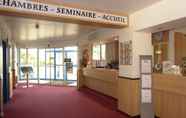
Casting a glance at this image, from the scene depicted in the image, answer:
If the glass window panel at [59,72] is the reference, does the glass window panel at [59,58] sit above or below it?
above

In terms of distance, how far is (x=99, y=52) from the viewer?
367 inches

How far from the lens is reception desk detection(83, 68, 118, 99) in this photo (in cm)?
711

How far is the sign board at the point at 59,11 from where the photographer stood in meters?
3.48

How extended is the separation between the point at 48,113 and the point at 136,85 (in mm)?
2531

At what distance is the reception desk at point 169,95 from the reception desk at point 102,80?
7.56ft

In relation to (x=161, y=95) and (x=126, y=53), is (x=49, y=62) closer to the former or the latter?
(x=126, y=53)

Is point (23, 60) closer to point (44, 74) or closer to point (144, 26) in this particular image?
point (44, 74)

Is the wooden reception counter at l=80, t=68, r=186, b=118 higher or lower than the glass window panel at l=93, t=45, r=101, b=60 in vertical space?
lower

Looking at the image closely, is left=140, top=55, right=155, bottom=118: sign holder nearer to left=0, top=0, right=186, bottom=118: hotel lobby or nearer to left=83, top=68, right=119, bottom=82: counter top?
left=0, top=0, right=186, bottom=118: hotel lobby

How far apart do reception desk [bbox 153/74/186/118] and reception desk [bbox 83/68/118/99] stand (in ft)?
7.56

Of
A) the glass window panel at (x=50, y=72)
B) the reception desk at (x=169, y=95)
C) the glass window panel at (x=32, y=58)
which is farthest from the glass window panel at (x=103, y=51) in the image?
the glass window panel at (x=32, y=58)

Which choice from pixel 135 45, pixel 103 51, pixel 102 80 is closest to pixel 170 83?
pixel 135 45

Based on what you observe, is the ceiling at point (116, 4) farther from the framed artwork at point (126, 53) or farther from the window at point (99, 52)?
the window at point (99, 52)

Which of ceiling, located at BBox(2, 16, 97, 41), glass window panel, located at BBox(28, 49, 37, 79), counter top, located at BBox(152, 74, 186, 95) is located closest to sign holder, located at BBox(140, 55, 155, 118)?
counter top, located at BBox(152, 74, 186, 95)
